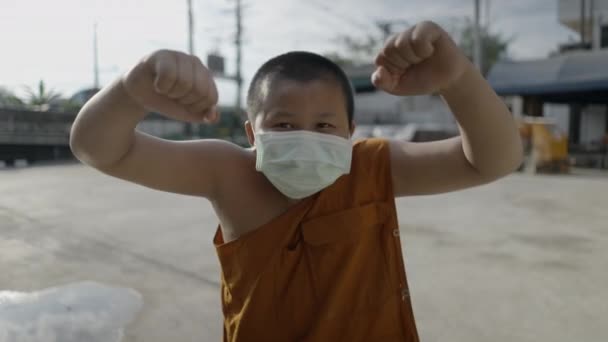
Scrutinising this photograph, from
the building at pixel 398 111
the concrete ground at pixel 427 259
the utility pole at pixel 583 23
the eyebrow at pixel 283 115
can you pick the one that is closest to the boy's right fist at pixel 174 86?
the eyebrow at pixel 283 115

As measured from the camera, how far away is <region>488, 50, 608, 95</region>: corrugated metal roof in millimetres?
9734

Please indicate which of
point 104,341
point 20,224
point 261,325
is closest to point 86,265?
point 104,341

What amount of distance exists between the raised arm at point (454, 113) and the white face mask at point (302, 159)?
0.16m

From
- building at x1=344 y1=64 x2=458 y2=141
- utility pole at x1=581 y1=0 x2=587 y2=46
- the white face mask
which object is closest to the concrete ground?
the white face mask

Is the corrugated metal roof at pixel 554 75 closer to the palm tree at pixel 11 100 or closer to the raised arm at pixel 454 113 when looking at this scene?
the raised arm at pixel 454 113

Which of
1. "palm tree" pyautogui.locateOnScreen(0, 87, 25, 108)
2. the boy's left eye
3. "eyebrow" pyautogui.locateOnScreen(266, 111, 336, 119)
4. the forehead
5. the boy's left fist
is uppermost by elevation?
the boy's left fist

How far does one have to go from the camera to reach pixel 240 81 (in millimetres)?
24344

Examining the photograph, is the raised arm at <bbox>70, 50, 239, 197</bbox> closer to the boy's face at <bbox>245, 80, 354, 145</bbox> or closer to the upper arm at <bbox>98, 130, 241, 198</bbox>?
the upper arm at <bbox>98, 130, 241, 198</bbox>

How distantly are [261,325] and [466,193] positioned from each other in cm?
506

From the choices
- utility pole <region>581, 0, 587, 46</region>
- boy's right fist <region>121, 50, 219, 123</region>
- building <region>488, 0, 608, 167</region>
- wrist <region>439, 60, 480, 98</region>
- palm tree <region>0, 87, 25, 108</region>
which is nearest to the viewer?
boy's right fist <region>121, 50, 219, 123</region>

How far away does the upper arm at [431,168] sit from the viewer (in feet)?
3.73

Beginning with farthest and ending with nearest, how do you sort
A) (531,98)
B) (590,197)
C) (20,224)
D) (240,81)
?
(240,81) < (531,98) < (590,197) < (20,224)

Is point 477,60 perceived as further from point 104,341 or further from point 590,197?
point 104,341

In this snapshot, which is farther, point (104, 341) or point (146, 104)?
point (104, 341)
